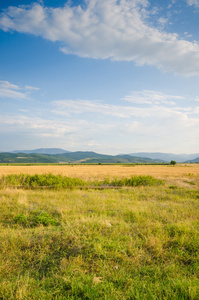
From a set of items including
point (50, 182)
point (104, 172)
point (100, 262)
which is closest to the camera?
point (100, 262)

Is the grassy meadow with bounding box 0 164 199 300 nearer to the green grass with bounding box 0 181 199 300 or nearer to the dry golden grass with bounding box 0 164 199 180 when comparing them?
the green grass with bounding box 0 181 199 300

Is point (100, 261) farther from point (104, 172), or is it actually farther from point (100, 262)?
point (104, 172)

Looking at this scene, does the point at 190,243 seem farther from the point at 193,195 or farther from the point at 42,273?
the point at 193,195

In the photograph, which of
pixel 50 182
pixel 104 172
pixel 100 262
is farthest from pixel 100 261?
pixel 104 172

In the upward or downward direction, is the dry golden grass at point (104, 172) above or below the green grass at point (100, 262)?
below

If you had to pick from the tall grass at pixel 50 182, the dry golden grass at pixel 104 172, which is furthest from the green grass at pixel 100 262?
the dry golden grass at pixel 104 172

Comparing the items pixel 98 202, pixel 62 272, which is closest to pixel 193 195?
pixel 98 202

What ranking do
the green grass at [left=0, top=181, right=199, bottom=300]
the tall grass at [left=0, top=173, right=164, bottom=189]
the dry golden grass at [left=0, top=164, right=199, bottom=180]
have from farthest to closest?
the dry golden grass at [left=0, top=164, right=199, bottom=180], the tall grass at [left=0, top=173, right=164, bottom=189], the green grass at [left=0, top=181, right=199, bottom=300]

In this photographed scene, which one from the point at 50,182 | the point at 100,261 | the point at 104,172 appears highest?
the point at 100,261

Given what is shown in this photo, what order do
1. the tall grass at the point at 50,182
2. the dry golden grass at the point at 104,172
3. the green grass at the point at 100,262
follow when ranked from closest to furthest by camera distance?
the green grass at the point at 100,262 → the tall grass at the point at 50,182 → the dry golden grass at the point at 104,172

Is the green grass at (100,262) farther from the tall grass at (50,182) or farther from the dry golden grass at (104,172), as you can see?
the dry golden grass at (104,172)

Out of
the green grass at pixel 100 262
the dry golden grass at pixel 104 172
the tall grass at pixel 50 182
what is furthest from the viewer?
the dry golden grass at pixel 104 172

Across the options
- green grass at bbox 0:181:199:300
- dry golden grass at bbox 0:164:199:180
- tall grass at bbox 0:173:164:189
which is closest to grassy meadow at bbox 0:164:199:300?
green grass at bbox 0:181:199:300

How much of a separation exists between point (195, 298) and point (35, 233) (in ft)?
14.1
